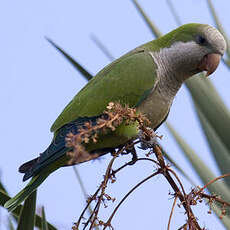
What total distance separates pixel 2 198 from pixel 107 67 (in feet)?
5.13

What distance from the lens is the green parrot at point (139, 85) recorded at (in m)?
2.51

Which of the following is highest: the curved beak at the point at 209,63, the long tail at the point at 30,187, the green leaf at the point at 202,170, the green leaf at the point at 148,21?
the green leaf at the point at 148,21

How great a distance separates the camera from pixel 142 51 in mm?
2916

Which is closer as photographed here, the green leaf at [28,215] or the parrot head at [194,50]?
the green leaf at [28,215]

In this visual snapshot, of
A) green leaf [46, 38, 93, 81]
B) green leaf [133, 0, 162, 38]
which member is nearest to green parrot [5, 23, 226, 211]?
green leaf [133, 0, 162, 38]

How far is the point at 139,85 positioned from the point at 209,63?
529mm

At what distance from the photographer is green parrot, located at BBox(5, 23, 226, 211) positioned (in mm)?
2514

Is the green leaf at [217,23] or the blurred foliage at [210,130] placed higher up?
the green leaf at [217,23]

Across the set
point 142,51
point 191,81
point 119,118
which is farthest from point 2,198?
point 142,51

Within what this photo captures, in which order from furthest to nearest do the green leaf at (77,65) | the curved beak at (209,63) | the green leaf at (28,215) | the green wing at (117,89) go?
the curved beak at (209,63)
the green wing at (117,89)
the green leaf at (77,65)
the green leaf at (28,215)

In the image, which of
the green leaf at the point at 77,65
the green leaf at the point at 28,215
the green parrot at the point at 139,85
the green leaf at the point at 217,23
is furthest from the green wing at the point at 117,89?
the green leaf at the point at 28,215

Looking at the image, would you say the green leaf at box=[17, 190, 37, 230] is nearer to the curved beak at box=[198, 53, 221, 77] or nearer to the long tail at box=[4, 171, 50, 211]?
the long tail at box=[4, 171, 50, 211]

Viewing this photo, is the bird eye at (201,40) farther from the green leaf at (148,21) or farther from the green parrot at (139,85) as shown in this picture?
the green leaf at (148,21)

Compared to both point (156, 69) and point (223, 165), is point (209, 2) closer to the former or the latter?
point (156, 69)
